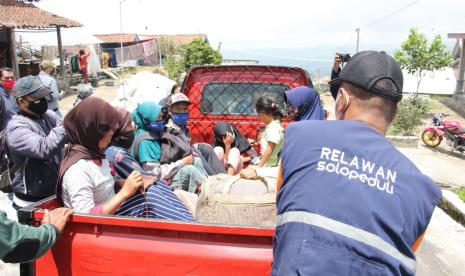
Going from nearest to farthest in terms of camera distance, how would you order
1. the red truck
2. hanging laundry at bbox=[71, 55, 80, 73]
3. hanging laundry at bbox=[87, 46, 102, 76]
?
the red truck
hanging laundry at bbox=[71, 55, 80, 73]
hanging laundry at bbox=[87, 46, 102, 76]

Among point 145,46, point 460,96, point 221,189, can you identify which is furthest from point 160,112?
point 145,46

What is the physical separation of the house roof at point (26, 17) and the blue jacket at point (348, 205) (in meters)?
14.9

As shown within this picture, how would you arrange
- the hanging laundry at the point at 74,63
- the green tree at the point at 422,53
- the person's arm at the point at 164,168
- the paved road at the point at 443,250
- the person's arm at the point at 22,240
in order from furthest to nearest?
the hanging laundry at the point at 74,63, the green tree at the point at 422,53, the paved road at the point at 443,250, the person's arm at the point at 164,168, the person's arm at the point at 22,240

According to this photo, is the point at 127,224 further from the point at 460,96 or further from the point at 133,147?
the point at 460,96

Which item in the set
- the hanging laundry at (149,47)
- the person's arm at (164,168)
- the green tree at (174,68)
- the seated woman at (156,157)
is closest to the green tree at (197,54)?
the green tree at (174,68)

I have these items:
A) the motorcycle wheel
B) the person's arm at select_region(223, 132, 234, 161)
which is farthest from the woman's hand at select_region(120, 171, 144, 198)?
the motorcycle wheel

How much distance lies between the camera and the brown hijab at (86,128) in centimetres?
233

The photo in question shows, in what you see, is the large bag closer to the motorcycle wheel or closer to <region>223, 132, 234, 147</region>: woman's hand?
<region>223, 132, 234, 147</region>: woman's hand

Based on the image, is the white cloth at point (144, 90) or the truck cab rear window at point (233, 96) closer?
the truck cab rear window at point (233, 96)

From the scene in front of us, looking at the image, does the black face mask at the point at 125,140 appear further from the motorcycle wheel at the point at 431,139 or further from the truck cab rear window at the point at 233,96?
the motorcycle wheel at the point at 431,139

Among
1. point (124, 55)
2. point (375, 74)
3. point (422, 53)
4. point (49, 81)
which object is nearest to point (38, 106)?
point (375, 74)

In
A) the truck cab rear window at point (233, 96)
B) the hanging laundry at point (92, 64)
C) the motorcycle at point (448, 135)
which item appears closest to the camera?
the truck cab rear window at point (233, 96)

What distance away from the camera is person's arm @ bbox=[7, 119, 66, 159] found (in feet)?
9.30

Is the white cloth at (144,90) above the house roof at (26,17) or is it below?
below
